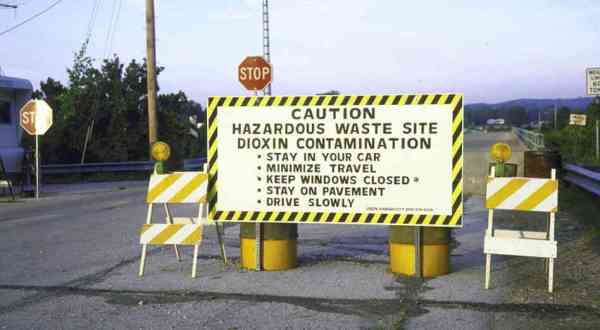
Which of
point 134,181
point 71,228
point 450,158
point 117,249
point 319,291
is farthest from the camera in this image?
point 134,181

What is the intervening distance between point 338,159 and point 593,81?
26.3ft

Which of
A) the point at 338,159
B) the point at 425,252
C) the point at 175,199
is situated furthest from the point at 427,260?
the point at 175,199

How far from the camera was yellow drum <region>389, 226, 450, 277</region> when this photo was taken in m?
7.94

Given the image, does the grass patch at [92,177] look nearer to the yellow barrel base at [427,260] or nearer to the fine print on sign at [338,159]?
the fine print on sign at [338,159]

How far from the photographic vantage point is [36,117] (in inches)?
763

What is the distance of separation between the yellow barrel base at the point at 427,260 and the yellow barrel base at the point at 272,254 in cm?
130

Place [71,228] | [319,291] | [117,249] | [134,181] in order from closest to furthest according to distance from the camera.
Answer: [319,291] → [117,249] → [71,228] → [134,181]

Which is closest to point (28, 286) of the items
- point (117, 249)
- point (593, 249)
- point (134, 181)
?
point (117, 249)

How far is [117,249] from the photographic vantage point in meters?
10.0

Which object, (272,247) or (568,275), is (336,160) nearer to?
(272,247)

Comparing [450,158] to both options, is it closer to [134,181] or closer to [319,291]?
[319,291]

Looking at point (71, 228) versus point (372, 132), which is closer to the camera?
point (372, 132)

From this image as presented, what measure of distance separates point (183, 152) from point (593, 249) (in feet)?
82.5

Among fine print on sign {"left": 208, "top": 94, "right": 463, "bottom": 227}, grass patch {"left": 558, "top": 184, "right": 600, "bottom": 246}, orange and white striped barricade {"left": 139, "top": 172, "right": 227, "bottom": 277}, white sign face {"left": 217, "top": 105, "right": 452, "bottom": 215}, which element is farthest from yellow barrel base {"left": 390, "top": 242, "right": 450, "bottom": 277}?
grass patch {"left": 558, "top": 184, "right": 600, "bottom": 246}
